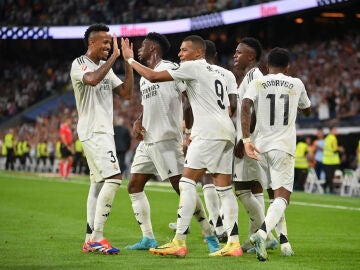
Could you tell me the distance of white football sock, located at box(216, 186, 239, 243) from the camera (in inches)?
323

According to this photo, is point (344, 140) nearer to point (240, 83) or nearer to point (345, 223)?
point (345, 223)

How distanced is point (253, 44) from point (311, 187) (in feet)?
48.7

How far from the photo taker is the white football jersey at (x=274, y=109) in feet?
27.3

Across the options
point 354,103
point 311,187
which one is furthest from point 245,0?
point 311,187

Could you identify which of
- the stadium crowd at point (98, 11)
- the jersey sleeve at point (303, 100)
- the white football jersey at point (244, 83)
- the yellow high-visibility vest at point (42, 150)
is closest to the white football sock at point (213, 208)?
the white football jersey at point (244, 83)

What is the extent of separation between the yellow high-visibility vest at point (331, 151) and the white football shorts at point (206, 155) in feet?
46.8

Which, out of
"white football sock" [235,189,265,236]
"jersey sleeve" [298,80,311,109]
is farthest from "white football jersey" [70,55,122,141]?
Result: "jersey sleeve" [298,80,311,109]

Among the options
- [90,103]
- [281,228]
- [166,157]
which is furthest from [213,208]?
[90,103]

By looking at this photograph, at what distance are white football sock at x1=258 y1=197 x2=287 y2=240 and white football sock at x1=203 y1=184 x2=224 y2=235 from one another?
175 centimetres

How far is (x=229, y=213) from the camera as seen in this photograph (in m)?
8.27

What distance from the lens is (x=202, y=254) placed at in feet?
27.8

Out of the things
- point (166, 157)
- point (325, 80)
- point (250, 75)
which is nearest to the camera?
point (250, 75)

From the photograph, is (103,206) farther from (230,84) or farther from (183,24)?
(183,24)

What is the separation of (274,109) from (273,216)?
1.23m
